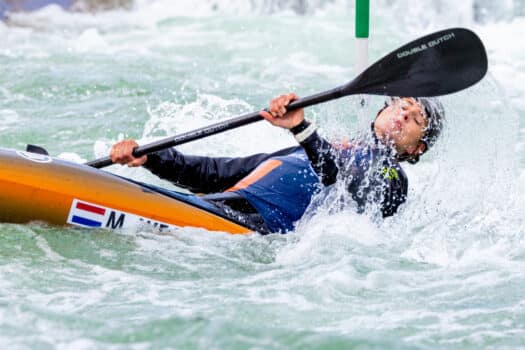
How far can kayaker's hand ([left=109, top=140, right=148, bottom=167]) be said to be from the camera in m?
5.03

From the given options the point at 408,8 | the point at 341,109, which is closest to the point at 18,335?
the point at 341,109

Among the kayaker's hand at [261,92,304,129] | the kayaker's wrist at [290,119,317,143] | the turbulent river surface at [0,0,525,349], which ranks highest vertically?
the kayaker's hand at [261,92,304,129]

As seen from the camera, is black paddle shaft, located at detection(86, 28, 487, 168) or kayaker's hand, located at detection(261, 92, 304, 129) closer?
kayaker's hand, located at detection(261, 92, 304, 129)

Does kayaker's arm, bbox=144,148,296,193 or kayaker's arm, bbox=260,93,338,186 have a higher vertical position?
kayaker's arm, bbox=260,93,338,186

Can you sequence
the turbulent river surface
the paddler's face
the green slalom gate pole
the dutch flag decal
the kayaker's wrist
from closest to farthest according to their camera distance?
1. the turbulent river surface
2. the kayaker's wrist
3. the dutch flag decal
4. the paddler's face
5. the green slalom gate pole

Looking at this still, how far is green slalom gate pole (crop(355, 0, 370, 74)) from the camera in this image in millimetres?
5852

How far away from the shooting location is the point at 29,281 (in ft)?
14.0

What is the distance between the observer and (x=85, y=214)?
4.75 meters

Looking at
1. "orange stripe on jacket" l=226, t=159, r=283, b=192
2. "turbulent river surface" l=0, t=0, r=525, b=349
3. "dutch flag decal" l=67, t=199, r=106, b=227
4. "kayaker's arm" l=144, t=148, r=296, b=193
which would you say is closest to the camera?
"turbulent river surface" l=0, t=0, r=525, b=349

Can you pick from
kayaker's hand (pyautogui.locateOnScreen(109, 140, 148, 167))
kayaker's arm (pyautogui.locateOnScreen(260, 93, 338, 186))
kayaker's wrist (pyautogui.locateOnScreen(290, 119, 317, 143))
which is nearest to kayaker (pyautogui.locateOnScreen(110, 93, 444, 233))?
kayaker's hand (pyautogui.locateOnScreen(109, 140, 148, 167))

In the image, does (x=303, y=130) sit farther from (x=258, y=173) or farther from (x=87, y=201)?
(x=87, y=201)

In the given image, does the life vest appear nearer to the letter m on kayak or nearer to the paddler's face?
the paddler's face

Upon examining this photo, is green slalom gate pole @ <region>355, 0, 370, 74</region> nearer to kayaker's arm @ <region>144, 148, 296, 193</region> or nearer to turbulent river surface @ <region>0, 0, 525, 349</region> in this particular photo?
turbulent river surface @ <region>0, 0, 525, 349</region>

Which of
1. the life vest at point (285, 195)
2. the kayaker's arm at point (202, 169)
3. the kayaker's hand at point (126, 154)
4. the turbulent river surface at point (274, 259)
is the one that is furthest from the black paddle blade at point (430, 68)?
the kayaker's hand at point (126, 154)
